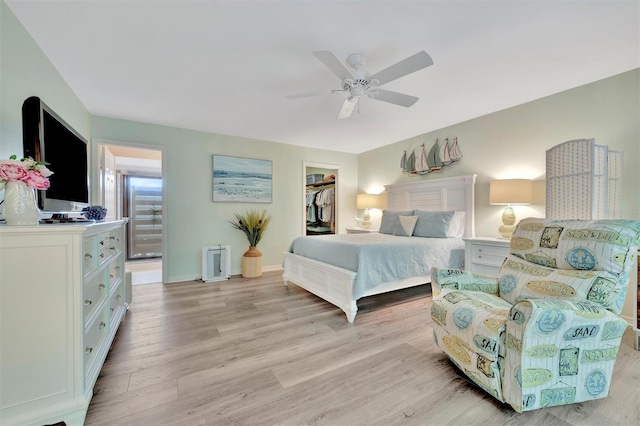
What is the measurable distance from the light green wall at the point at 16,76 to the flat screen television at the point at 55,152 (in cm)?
8

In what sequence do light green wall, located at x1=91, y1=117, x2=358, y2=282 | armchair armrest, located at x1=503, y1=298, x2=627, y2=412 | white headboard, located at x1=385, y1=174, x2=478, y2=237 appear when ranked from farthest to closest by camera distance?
light green wall, located at x1=91, y1=117, x2=358, y2=282
white headboard, located at x1=385, y1=174, x2=478, y2=237
armchair armrest, located at x1=503, y1=298, x2=627, y2=412

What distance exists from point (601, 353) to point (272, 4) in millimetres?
2838

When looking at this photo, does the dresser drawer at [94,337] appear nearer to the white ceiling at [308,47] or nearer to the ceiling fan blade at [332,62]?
the white ceiling at [308,47]

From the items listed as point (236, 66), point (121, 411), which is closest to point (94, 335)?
point (121, 411)

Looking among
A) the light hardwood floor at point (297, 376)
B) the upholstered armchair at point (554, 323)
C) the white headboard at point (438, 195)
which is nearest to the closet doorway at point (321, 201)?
the white headboard at point (438, 195)

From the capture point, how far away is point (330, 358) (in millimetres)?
1942

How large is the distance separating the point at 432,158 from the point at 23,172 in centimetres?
459

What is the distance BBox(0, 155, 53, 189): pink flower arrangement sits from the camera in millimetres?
1195

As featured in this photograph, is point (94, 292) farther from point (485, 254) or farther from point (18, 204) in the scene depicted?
point (485, 254)

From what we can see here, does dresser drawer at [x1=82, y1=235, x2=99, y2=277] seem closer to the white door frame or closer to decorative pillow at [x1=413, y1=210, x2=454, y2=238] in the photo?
the white door frame

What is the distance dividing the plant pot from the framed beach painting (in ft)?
3.17

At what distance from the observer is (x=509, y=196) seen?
307 centimetres

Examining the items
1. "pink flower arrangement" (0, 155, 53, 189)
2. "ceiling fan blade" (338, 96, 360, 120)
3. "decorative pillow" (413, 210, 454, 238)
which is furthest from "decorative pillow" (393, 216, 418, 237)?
"pink flower arrangement" (0, 155, 53, 189)

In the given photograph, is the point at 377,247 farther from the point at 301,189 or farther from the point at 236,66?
the point at 301,189
